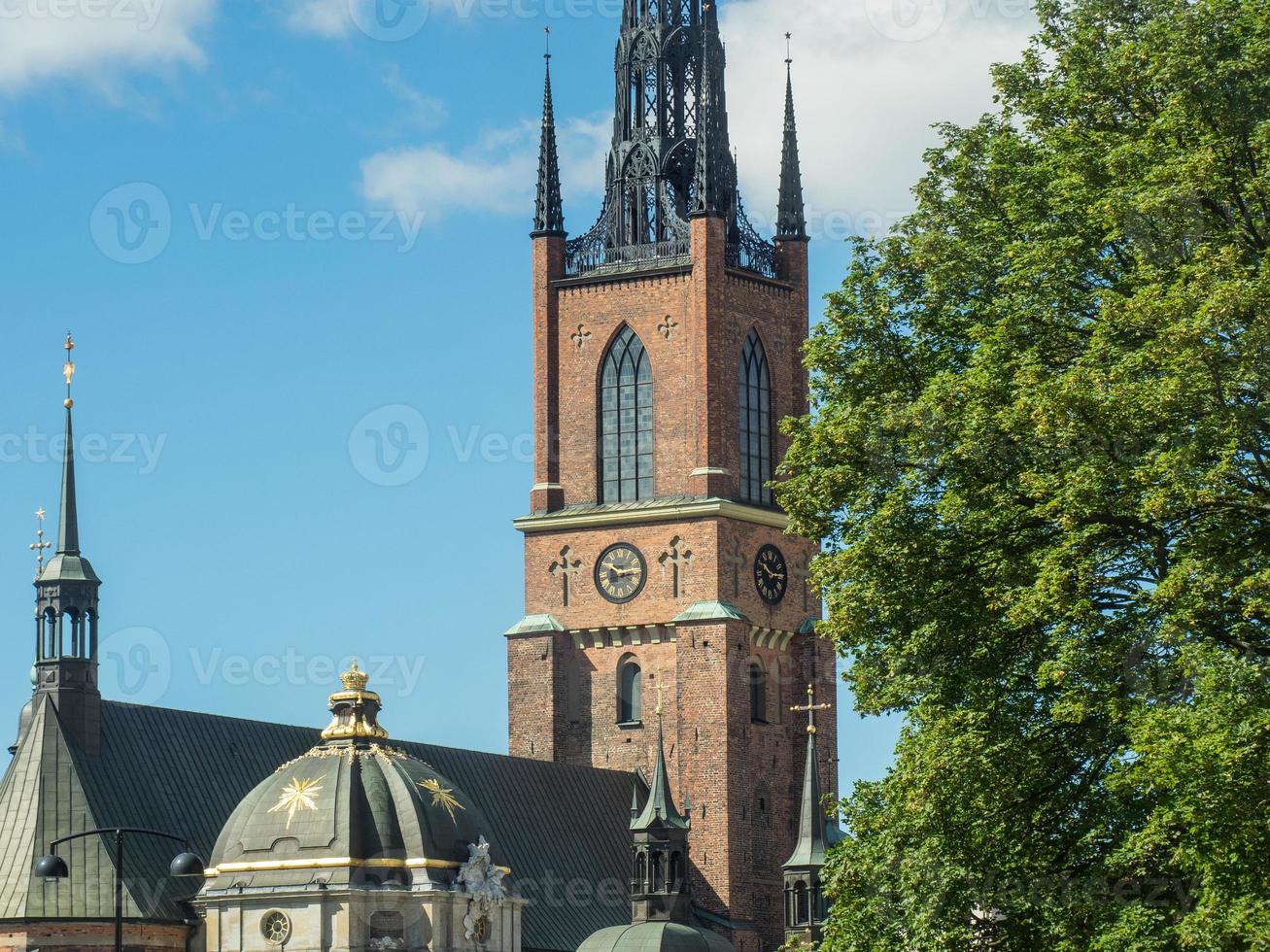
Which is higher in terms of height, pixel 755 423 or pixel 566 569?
pixel 755 423

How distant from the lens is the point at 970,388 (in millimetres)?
40875

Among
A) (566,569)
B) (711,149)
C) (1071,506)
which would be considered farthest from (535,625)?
(1071,506)

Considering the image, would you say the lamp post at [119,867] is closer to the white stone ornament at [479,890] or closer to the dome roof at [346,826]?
the dome roof at [346,826]

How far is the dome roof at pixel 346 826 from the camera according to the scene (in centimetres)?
7556

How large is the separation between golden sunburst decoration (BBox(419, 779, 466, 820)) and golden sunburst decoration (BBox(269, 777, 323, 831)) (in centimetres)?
280

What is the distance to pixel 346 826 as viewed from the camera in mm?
75812

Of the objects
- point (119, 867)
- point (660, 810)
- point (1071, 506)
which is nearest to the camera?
point (1071, 506)

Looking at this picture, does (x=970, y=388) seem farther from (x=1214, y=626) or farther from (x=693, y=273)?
(x=693, y=273)

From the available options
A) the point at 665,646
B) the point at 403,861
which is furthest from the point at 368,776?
the point at 665,646

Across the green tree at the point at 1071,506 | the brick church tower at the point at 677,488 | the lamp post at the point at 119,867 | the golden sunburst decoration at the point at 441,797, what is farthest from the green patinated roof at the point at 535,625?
the green tree at the point at 1071,506

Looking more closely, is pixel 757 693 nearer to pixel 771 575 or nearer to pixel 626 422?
pixel 771 575

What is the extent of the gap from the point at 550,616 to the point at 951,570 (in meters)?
59.5

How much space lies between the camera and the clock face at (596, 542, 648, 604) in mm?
100312

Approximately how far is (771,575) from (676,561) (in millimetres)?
3504
